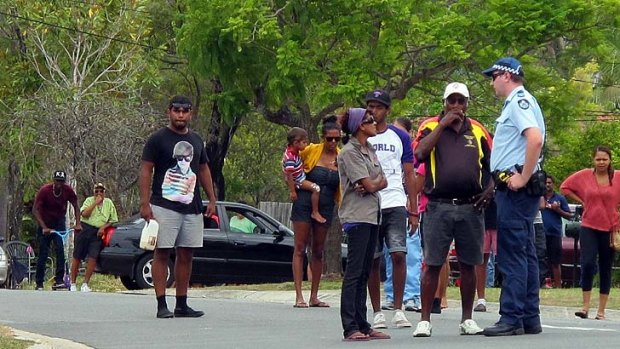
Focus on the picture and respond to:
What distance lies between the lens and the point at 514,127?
32.7ft

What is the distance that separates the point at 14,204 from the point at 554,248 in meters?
20.7

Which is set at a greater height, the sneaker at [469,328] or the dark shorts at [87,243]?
the dark shorts at [87,243]

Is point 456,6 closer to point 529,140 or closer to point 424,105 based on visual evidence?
point 424,105

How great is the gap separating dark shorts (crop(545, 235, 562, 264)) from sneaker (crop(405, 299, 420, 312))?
7496 millimetres

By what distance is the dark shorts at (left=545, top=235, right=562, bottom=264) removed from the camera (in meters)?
20.8

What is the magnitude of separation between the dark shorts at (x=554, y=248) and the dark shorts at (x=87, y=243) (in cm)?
682

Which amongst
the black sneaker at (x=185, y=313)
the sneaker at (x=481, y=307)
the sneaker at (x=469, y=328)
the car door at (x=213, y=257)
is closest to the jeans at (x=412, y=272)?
the sneaker at (x=481, y=307)

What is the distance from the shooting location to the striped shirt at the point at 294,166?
13.6m

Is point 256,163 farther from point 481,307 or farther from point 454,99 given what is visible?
point 454,99

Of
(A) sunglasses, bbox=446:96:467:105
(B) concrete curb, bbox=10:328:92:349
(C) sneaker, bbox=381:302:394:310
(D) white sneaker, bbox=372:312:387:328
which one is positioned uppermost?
(A) sunglasses, bbox=446:96:467:105

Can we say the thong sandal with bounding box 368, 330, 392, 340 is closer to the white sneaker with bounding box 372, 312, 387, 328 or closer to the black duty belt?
the white sneaker with bounding box 372, 312, 387, 328

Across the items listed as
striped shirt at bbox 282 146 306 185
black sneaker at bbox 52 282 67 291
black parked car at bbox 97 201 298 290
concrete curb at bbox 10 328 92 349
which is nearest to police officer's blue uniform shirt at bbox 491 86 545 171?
concrete curb at bbox 10 328 92 349

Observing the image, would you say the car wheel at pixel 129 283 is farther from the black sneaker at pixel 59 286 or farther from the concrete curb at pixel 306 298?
the concrete curb at pixel 306 298

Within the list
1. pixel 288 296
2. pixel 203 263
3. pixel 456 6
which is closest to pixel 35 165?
pixel 203 263
